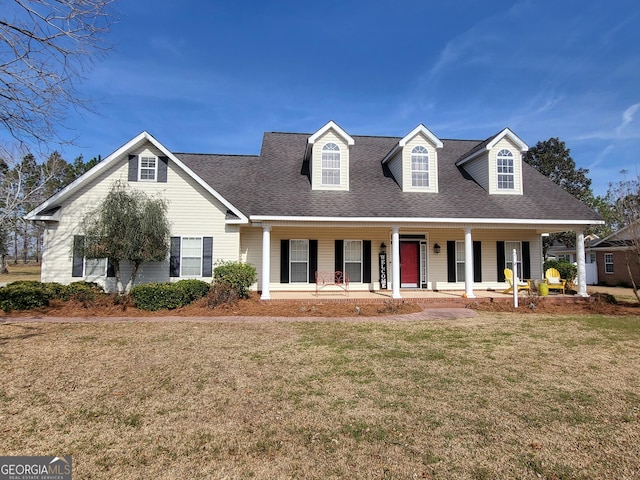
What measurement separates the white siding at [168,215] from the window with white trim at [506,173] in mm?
11876

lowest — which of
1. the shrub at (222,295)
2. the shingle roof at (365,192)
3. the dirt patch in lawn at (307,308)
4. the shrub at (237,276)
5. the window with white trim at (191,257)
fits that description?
the dirt patch in lawn at (307,308)

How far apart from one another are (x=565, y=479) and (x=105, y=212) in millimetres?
12851

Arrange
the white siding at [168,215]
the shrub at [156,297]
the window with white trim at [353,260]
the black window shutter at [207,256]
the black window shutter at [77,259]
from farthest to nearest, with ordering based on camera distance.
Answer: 1. the window with white trim at [353,260]
2. the black window shutter at [207,256]
3. the white siding at [168,215]
4. the black window shutter at [77,259]
5. the shrub at [156,297]

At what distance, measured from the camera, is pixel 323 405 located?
4.42m

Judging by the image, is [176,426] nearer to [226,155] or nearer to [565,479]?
[565,479]

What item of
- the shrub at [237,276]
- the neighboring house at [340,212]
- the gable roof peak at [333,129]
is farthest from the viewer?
the gable roof peak at [333,129]

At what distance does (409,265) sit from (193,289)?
9.17m

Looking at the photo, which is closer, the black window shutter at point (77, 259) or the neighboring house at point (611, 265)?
the black window shutter at point (77, 259)

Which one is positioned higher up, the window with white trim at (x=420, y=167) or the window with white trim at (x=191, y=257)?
the window with white trim at (x=420, y=167)

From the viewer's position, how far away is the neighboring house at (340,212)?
42.4 ft

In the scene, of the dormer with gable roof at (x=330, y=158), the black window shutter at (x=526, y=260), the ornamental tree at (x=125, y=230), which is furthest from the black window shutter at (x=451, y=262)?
the ornamental tree at (x=125, y=230)

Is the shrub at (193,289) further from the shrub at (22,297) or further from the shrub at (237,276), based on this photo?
the shrub at (22,297)

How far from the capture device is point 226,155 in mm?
18562

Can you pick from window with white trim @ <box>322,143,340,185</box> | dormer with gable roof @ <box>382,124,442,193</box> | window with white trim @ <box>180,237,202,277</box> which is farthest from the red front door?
window with white trim @ <box>180,237,202,277</box>
